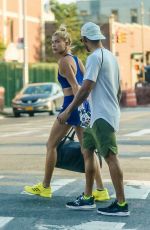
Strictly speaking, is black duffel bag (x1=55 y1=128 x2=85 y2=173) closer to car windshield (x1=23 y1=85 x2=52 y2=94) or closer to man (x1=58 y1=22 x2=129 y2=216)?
man (x1=58 y1=22 x2=129 y2=216)

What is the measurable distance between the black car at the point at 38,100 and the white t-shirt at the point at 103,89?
2452cm

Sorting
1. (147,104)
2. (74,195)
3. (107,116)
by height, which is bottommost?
(147,104)

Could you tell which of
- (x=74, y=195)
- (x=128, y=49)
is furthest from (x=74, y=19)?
(x=74, y=195)

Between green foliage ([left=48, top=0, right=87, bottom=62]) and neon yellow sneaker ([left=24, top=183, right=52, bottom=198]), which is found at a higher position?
green foliage ([left=48, top=0, right=87, bottom=62])

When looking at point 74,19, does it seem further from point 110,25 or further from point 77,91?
point 77,91

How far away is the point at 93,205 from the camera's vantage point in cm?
782

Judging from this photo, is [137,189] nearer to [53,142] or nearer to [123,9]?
[53,142]

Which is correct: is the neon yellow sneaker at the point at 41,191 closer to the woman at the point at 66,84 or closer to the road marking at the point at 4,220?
the woman at the point at 66,84

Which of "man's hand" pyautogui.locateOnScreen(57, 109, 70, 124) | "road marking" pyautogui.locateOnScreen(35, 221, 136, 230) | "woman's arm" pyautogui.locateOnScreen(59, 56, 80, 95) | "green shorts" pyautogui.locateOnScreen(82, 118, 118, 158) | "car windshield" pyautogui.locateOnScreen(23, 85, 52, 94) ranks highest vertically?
"woman's arm" pyautogui.locateOnScreen(59, 56, 80, 95)

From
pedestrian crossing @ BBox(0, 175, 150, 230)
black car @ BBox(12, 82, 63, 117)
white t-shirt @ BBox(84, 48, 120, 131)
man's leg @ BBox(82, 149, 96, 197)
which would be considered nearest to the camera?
pedestrian crossing @ BBox(0, 175, 150, 230)

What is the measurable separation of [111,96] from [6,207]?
1661 millimetres

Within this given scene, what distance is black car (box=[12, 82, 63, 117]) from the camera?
3200cm

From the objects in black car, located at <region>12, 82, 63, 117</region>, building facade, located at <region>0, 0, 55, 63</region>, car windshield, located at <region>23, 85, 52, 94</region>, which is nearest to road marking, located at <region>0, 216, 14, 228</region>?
black car, located at <region>12, 82, 63, 117</region>

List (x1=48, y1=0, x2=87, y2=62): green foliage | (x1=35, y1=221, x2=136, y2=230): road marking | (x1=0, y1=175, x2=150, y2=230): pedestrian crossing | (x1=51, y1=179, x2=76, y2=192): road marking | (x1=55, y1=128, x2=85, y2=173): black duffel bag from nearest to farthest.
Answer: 1. (x1=35, y1=221, x2=136, y2=230): road marking
2. (x1=0, y1=175, x2=150, y2=230): pedestrian crossing
3. (x1=55, y1=128, x2=85, y2=173): black duffel bag
4. (x1=51, y1=179, x2=76, y2=192): road marking
5. (x1=48, y1=0, x2=87, y2=62): green foliage
